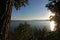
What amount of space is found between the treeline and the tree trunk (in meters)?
7.13

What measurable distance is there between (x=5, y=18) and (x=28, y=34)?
862 centimetres

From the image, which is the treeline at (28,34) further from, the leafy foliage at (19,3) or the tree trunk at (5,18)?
the tree trunk at (5,18)

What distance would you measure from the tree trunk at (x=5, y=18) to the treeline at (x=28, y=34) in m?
7.13

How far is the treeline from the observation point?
13.5 metres

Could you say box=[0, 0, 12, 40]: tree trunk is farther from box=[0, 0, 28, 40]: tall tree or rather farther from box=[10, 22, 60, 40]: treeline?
box=[10, 22, 60, 40]: treeline

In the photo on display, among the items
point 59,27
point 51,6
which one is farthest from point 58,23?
point 51,6

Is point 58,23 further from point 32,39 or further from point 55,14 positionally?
point 32,39

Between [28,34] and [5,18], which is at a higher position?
[5,18]

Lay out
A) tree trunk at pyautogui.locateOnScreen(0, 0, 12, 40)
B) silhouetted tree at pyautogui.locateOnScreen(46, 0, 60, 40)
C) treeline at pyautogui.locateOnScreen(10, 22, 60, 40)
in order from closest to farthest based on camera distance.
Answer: tree trunk at pyautogui.locateOnScreen(0, 0, 12, 40)
treeline at pyautogui.locateOnScreen(10, 22, 60, 40)
silhouetted tree at pyautogui.locateOnScreen(46, 0, 60, 40)

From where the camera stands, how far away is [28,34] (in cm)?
1441

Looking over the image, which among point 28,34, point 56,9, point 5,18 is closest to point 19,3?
point 5,18

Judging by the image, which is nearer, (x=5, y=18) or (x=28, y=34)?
(x=5, y=18)

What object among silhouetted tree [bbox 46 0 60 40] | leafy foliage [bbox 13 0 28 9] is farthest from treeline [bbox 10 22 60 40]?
leafy foliage [bbox 13 0 28 9]

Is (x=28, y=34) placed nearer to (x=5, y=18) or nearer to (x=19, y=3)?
(x=19, y=3)
